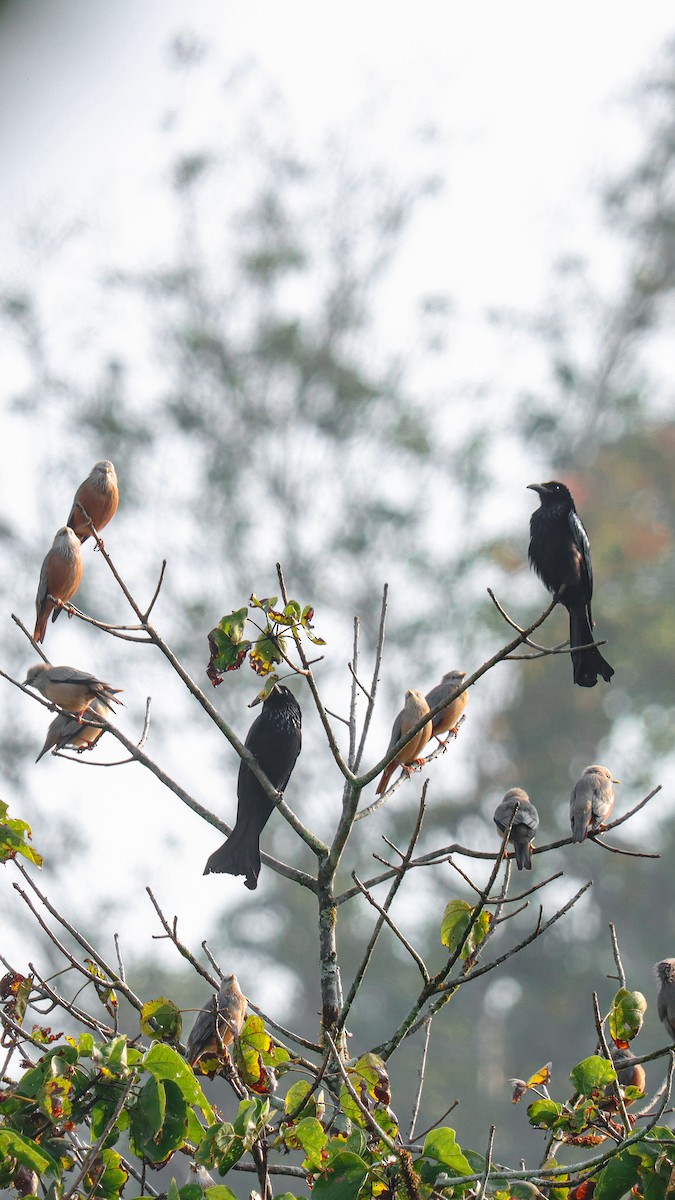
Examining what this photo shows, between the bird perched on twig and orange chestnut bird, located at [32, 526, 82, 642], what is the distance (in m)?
0.21

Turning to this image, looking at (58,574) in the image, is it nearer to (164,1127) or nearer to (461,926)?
(461,926)

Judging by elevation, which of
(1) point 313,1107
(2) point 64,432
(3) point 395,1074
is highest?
(2) point 64,432

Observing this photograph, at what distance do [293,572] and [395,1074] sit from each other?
7300 millimetres

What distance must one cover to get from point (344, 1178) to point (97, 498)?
3.54m

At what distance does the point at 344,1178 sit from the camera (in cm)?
267

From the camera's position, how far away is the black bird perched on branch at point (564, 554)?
5082 millimetres

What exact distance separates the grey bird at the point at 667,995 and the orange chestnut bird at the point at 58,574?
8.24 feet

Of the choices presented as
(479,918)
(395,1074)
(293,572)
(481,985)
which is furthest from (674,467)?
(479,918)

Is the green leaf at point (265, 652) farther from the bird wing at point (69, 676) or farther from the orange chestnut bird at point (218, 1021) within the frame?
the bird wing at point (69, 676)

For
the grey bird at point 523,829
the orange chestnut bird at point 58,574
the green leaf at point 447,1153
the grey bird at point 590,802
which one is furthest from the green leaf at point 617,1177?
the orange chestnut bird at point 58,574

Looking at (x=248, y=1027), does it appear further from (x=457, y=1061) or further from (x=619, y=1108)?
(x=457, y=1061)

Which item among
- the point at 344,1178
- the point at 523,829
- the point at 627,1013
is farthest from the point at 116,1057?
the point at 523,829

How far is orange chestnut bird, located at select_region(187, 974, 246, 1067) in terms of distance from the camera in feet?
10.8

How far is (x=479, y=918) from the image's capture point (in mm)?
3277
